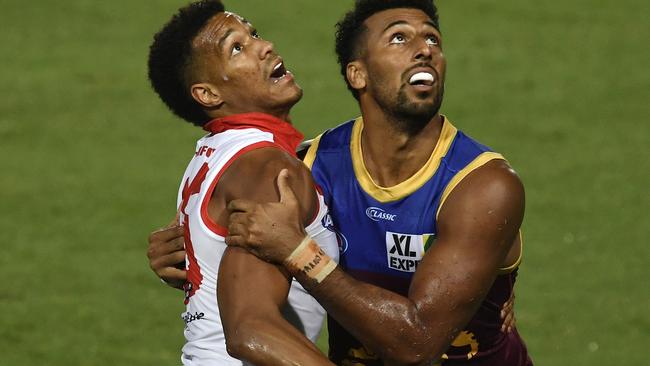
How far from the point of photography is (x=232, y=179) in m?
5.45

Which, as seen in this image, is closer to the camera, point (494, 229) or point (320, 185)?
point (494, 229)

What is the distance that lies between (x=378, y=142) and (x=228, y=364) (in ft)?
4.43

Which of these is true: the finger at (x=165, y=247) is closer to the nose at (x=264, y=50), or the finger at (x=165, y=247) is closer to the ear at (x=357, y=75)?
the nose at (x=264, y=50)

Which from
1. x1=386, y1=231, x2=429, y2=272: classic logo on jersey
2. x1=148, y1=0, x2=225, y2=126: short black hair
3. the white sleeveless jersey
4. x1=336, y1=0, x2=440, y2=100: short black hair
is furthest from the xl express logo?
x1=148, y1=0, x2=225, y2=126: short black hair

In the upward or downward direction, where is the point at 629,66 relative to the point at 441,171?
downward

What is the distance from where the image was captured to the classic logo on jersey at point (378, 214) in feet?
20.2

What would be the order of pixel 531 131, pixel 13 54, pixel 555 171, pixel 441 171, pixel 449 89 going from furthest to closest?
pixel 13 54 < pixel 449 89 < pixel 531 131 < pixel 555 171 < pixel 441 171

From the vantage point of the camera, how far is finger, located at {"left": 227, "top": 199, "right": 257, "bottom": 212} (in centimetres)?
532

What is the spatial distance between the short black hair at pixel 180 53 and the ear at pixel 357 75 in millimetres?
672

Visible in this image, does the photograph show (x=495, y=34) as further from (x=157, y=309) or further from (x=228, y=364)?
(x=228, y=364)

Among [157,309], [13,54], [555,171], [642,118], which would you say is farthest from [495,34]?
[157,309]

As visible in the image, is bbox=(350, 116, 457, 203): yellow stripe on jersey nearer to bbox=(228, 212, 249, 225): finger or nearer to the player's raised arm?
the player's raised arm

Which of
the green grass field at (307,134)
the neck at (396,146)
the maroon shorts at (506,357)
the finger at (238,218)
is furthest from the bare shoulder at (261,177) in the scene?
the green grass field at (307,134)

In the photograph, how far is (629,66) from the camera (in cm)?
1409
